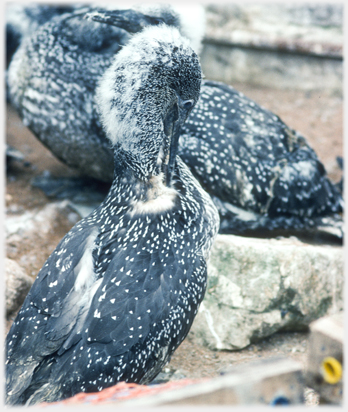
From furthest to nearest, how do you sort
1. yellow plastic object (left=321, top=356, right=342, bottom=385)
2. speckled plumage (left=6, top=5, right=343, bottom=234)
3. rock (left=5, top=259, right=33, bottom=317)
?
speckled plumage (left=6, top=5, right=343, bottom=234)
rock (left=5, top=259, right=33, bottom=317)
yellow plastic object (left=321, top=356, right=342, bottom=385)

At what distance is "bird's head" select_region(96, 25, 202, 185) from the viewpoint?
2.93m

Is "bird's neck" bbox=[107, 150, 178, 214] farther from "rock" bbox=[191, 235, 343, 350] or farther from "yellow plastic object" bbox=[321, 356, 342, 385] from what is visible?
"yellow plastic object" bbox=[321, 356, 342, 385]

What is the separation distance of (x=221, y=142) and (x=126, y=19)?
138 cm

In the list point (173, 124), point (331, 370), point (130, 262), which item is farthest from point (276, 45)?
point (331, 370)

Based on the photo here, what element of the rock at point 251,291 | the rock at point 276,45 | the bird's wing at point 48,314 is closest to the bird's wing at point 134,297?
the bird's wing at point 48,314

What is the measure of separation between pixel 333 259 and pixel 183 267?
1637mm

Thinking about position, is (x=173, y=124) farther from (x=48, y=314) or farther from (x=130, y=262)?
(x=48, y=314)

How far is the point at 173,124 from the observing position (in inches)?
126

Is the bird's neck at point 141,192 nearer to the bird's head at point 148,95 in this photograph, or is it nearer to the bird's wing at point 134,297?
the bird's head at point 148,95

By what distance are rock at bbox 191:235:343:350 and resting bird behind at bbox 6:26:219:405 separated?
0.65m

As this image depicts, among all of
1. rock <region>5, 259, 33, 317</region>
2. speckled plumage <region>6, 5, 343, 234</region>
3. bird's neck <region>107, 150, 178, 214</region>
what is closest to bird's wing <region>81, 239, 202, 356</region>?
bird's neck <region>107, 150, 178, 214</region>

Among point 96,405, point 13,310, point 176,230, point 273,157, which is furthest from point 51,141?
point 96,405

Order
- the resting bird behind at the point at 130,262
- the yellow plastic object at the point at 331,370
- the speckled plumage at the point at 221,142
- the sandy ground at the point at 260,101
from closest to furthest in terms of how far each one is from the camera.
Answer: the yellow plastic object at the point at 331,370
the resting bird behind at the point at 130,262
the sandy ground at the point at 260,101
the speckled plumage at the point at 221,142

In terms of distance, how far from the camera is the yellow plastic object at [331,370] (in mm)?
1647
